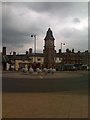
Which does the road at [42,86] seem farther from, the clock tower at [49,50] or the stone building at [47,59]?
the clock tower at [49,50]

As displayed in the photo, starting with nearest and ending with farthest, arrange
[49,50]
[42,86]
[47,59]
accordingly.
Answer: [42,86]
[49,50]
[47,59]

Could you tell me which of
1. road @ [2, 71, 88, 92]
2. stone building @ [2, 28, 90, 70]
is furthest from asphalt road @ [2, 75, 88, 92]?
stone building @ [2, 28, 90, 70]

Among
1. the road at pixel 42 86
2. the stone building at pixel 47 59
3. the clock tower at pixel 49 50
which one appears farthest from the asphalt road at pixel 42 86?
the clock tower at pixel 49 50

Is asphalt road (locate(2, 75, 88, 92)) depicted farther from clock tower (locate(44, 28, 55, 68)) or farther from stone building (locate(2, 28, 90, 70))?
clock tower (locate(44, 28, 55, 68))

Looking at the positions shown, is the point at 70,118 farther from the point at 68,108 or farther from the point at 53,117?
the point at 68,108

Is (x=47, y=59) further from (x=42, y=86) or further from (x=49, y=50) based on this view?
(x=42, y=86)

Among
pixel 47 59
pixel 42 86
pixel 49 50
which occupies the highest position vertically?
pixel 49 50

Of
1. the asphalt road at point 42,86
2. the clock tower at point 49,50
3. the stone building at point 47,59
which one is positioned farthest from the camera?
the clock tower at point 49,50

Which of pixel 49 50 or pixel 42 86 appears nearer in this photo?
pixel 42 86

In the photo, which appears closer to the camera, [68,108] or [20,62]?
[68,108]

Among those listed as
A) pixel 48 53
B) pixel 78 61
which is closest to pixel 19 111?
pixel 48 53

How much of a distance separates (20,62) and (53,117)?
116004 millimetres

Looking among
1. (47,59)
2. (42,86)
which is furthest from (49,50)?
(42,86)

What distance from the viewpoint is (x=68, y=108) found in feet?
39.4
